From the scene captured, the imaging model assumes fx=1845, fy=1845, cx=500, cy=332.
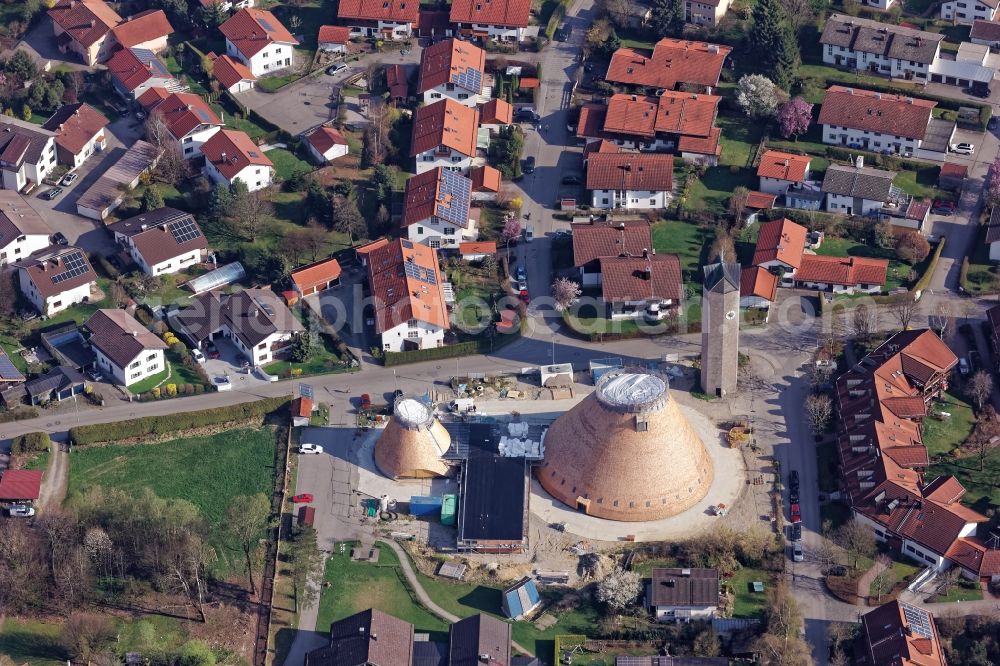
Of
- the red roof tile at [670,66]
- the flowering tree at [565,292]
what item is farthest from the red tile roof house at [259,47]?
the flowering tree at [565,292]

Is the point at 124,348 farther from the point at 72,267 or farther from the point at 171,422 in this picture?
the point at 72,267

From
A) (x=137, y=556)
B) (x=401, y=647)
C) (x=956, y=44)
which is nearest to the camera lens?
(x=401, y=647)

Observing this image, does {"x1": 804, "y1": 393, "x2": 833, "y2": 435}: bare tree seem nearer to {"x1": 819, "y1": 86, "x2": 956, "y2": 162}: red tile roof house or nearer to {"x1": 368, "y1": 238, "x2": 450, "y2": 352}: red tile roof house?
{"x1": 368, "y1": 238, "x2": 450, "y2": 352}: red tile roof house

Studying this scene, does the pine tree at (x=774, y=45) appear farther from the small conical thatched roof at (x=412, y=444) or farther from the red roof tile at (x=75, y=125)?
the red roof tile at (x=75, y=125)

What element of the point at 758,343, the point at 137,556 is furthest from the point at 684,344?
the point at 137,556

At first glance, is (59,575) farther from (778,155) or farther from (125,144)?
(778,155)

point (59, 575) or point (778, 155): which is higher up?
Result: point (778, 155)

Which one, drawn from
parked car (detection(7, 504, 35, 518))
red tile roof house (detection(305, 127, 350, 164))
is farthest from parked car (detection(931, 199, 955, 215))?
parked car (detection(7, 504, 35, 518))

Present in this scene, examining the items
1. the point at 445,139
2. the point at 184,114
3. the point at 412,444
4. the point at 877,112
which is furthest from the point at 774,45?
the point at 412,444
